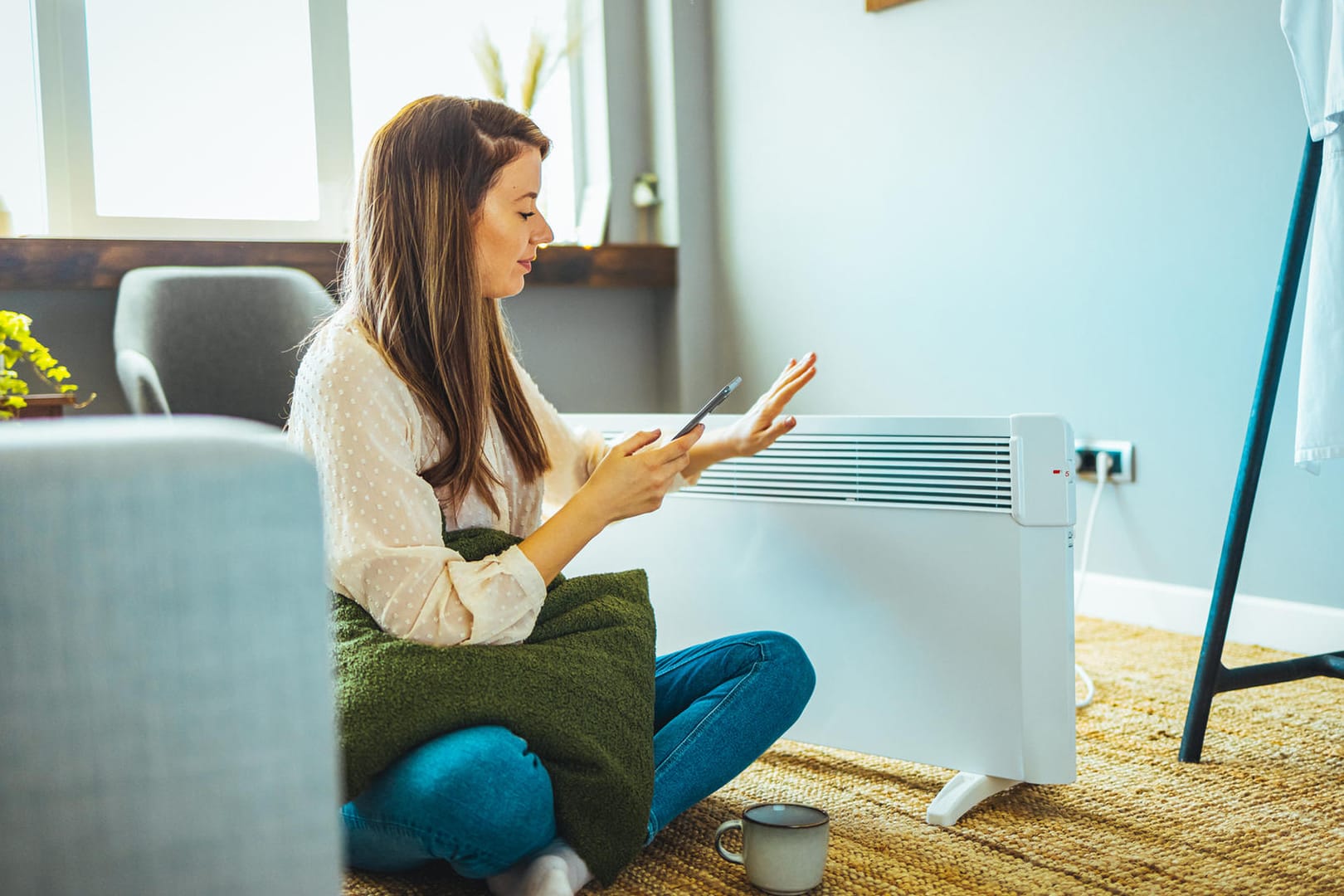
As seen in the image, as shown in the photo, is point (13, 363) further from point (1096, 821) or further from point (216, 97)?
point (1096, 821)

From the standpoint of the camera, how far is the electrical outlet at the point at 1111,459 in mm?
2365

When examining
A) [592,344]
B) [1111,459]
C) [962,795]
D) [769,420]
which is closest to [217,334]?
[592,344]

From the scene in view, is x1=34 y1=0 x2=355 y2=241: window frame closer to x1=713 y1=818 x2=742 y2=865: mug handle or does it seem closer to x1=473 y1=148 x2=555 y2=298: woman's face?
x1=473 y1=148 x2=555 y2=298: woman's face

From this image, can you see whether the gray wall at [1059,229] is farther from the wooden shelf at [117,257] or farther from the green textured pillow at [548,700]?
the green textured pillow at [548,700]

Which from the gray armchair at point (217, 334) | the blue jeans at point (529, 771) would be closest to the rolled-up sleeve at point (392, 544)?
the blue jeans at point (529, 771)

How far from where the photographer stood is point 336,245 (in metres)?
2.77

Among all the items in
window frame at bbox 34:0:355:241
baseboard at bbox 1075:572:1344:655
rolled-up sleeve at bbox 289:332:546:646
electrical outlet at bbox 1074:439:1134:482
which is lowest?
baseboard at bbox 1075:572:1344:655

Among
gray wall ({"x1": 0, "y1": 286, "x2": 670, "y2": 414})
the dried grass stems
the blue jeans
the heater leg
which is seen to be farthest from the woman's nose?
the dried grass stems

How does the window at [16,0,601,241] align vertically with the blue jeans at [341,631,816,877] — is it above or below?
above

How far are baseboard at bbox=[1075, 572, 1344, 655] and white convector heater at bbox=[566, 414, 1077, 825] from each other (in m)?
0.94

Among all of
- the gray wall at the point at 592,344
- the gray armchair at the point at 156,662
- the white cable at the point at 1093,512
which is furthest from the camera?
the gray wall at the point at 592,344

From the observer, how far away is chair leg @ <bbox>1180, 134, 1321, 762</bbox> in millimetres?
1548

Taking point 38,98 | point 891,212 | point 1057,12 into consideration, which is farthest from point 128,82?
point 1057,12

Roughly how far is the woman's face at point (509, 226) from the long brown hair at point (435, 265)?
13 mm
